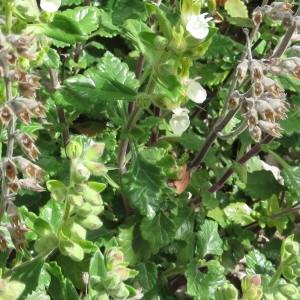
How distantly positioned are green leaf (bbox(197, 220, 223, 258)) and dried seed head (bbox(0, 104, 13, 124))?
3.83 feet

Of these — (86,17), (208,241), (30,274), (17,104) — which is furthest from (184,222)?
(17,104)

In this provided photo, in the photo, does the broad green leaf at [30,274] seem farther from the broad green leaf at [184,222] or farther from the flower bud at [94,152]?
the broad green leaf at [184,222]

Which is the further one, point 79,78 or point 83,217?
point 79,78

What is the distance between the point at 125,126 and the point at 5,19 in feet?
2.15

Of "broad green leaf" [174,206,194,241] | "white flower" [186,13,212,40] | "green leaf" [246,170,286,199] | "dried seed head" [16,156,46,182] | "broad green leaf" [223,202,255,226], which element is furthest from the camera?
"green leaf" [246,170,286,199]

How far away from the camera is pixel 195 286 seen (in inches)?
84.7

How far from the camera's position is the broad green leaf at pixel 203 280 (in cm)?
214

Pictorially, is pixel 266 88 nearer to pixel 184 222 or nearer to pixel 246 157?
pixel 246 157

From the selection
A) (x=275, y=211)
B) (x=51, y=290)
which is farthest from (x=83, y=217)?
(x=275, y=211)

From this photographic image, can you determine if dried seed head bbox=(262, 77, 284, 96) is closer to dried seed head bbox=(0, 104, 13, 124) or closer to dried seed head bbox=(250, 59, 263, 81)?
dried seed head bbox=(250, 59, 263, 81)

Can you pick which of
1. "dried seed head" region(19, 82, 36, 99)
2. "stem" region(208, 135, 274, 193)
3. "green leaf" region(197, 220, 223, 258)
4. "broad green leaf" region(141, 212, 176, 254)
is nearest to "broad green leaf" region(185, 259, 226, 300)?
"green leaf" region(197, 220, 223, 258)

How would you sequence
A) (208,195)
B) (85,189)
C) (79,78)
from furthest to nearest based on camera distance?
(208,195) < (79,78) < (85,189)

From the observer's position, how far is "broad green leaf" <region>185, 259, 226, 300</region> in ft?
7.02

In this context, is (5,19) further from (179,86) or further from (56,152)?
(56,152)
